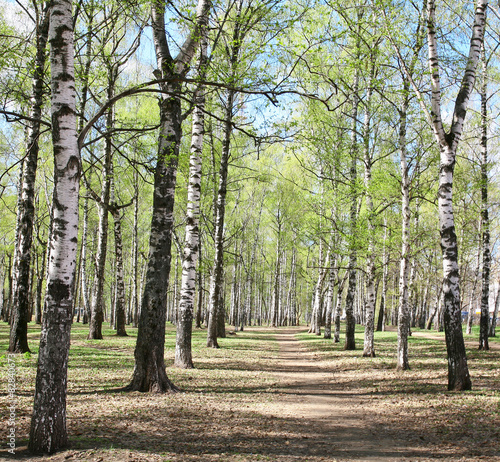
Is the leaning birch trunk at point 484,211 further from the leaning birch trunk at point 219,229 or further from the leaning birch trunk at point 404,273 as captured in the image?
the leaning birch trunk at point 219,229

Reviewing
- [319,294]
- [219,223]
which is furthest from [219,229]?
[319,294]

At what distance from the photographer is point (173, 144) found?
25.1 ft

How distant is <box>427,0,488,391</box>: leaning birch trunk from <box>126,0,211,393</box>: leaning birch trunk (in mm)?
5346

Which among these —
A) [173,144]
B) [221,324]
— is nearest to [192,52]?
[173,144]

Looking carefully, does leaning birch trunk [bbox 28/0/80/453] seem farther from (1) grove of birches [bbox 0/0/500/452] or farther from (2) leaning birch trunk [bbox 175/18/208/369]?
(2) leaning birch trunk [bbox 175/18/208/369]

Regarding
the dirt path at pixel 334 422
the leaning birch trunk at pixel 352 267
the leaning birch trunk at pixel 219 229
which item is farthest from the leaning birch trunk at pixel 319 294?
the dirt path at pixel 334 422

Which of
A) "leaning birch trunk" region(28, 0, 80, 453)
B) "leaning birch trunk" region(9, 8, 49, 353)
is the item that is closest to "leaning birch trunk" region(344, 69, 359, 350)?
"leaning birch trunk" region(9, 8, 49, 353)

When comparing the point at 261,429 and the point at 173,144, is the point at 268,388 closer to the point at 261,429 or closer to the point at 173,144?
the point at 261,429

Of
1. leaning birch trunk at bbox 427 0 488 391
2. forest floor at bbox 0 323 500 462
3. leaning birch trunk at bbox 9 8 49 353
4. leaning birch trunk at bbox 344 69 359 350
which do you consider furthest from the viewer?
leaning birch trunk at bbox 344 69 359 350

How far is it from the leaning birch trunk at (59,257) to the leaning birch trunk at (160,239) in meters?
2.71

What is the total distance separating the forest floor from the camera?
4887 millimetres

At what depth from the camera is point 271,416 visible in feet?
21.8

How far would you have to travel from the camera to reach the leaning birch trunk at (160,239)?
7441mm

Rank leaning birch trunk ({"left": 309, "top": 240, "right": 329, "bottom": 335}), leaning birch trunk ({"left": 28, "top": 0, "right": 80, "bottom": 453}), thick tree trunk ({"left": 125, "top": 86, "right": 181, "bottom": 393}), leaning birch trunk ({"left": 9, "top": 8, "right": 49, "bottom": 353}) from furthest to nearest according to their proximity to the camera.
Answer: leaning birch trunk ({"left": 309, "top": 240, "right": 329, "bottom": 335})
leaning birch trunk ({"left": 9, "top": 8, "right": 49, "bottom": 353})
thick tree trunk ({"left": 125, "top": 86, "right": 181, "bottom": 393})
leaning birch trunk ({"left": 28, "top": 0, "right": 80, "bottom": 453})
